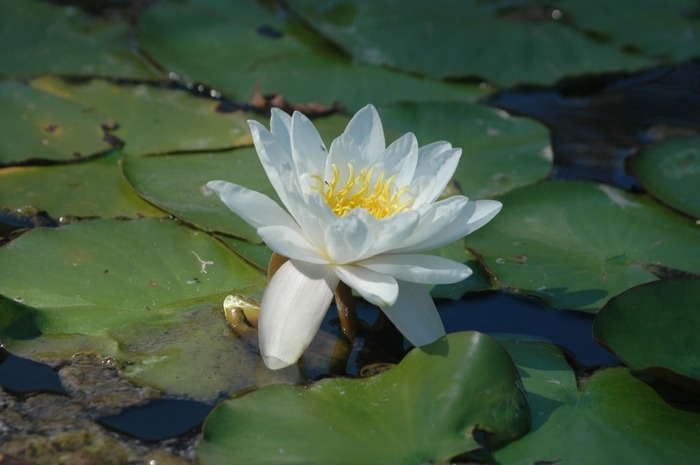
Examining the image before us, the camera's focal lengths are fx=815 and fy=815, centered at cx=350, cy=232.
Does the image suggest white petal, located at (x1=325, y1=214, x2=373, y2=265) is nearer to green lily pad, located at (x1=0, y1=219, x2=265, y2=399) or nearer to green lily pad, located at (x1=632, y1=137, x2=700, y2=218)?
green lily pad, located at (x1=0, y1=219, x2=265, y2=399)

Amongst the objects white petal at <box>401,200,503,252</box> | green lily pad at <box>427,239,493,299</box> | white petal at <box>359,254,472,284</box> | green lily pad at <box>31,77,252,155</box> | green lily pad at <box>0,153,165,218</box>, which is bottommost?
green lily pad at <box>0,153,165,218</box>

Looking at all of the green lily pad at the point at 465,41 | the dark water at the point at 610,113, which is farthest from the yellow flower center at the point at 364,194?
the green lily pad at the point at 465,41

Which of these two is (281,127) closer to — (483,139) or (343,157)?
(343,157)

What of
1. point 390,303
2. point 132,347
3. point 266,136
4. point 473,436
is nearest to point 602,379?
point 473,436

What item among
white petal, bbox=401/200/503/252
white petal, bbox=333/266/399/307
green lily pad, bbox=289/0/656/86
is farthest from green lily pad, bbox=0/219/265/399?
green lily pad, bbox=289/0/656/86

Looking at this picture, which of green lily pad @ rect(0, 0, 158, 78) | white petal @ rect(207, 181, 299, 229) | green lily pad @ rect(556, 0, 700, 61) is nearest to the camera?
white petal @ rect(207, 181, 299, 229)

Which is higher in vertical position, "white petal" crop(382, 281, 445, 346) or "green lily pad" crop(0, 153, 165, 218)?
"white petal" crop(382, 281, 445, 346)

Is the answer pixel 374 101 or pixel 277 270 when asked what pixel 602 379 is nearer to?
pixel 277 270
